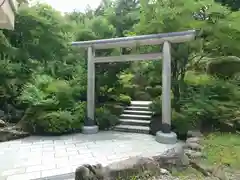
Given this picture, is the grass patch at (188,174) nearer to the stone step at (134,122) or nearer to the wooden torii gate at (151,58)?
the wooden torii gate at (151,58)

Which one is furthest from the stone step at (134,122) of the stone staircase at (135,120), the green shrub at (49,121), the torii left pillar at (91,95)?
the green shrub at (49,121)

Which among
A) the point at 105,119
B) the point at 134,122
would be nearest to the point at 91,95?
the point at 105,119

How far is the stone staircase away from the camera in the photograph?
742 centimetres

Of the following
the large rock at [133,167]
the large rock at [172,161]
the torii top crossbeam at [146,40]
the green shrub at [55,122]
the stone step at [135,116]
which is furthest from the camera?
the stone step at [135,116]

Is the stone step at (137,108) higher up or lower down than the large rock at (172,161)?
higher up

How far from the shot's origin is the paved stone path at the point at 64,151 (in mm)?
4059

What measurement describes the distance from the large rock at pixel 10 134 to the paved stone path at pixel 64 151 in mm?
245

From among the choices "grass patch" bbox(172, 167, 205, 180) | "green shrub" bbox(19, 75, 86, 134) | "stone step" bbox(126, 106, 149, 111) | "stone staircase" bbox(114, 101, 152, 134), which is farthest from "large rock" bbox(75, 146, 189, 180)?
"stone step" bbox(126, 106, 149, 111)

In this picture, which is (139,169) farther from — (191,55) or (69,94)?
(191,55)

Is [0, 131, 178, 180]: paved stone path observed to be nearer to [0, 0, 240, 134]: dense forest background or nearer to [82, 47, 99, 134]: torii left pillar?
[82, 47, 99, 134]: torii left pillar

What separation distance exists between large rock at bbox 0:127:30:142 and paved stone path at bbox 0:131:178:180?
0.80ft

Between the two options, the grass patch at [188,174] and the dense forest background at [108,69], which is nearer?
the grass patch at [188,174]

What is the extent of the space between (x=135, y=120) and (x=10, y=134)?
164 inches

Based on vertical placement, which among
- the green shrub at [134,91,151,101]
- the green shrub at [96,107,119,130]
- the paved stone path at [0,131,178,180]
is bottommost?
the paved stone path at [0,131,178,180]
